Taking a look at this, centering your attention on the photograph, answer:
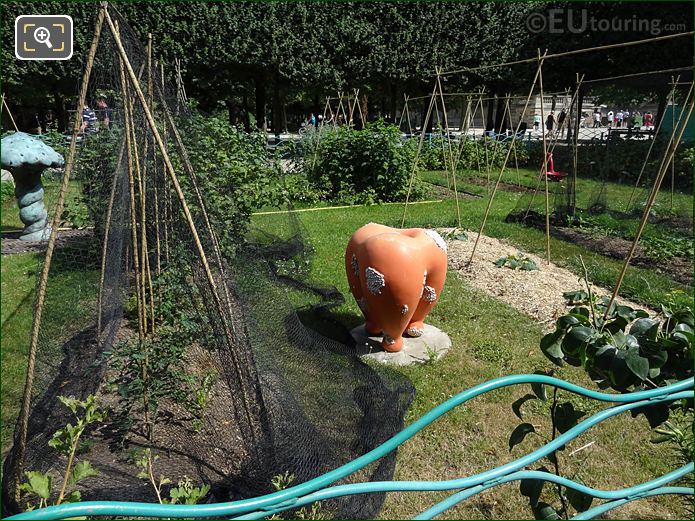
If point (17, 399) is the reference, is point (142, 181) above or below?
above

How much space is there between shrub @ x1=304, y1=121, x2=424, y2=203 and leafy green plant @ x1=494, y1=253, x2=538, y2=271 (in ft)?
15.8

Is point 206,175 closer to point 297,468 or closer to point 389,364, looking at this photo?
point 389,364

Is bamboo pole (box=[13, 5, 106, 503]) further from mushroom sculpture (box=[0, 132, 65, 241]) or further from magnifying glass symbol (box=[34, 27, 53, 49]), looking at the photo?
mushroom sculpture (box=[0, 132, 65, 241])

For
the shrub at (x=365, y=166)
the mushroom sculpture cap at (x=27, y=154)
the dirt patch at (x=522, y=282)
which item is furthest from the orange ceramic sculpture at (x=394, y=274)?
the shrub at (x=365, y=166)

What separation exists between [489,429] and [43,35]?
3345 mm

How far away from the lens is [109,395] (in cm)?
316

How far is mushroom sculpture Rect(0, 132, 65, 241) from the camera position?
6.97 meters

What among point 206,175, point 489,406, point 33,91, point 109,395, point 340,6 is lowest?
point 489,406

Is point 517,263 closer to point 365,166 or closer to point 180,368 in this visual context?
point 180,368

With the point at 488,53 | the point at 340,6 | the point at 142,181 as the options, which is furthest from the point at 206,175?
the point at 488,53

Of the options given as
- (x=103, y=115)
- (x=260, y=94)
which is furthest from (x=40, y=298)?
(x=260, y=94)

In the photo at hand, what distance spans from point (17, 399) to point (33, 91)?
23515mm

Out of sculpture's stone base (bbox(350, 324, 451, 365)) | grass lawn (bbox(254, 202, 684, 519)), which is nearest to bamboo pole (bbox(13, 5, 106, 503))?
grass lawn (bbox(254, 202, 684, 519))

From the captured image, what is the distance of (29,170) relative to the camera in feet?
24.2
